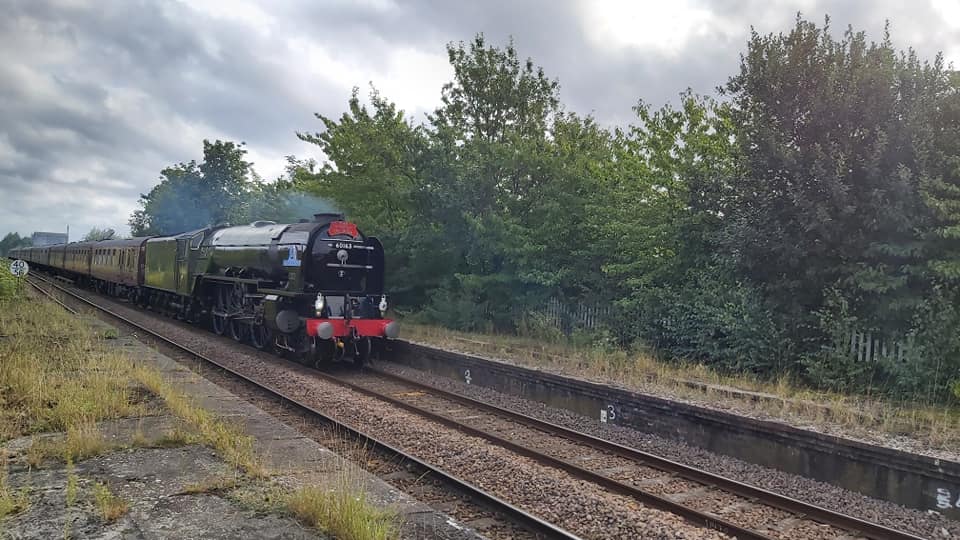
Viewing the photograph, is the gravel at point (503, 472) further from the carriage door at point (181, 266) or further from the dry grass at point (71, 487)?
the carriage door at point (181, 266)

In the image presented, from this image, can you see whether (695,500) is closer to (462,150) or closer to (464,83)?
(462,150)

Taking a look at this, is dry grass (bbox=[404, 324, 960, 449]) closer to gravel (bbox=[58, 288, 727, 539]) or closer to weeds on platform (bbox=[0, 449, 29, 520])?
gravel (bbox=[58, 288, 727, 539])

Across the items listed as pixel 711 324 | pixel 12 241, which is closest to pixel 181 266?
pixel 711 324

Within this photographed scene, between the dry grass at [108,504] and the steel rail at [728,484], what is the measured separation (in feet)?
17.5

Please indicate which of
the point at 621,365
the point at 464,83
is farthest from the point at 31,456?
the point at 464,83

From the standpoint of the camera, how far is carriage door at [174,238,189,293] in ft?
61.9

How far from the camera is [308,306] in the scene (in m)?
13.3

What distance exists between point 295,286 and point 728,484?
31.3ft

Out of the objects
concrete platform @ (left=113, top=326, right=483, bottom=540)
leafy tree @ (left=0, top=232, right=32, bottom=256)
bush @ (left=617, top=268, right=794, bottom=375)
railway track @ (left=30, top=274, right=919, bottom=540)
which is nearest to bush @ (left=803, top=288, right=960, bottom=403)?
bush @ (left=617, top=268, right=794, bottom=375)

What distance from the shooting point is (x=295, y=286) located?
13.3 metres

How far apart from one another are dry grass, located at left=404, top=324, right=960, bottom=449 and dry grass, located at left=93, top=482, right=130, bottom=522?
283 inches

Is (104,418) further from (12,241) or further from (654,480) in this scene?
(12,241)

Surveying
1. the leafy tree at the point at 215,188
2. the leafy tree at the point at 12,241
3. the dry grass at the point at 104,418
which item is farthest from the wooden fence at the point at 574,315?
the leafy tree at the point at 12,241

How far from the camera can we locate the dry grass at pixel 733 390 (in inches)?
301
